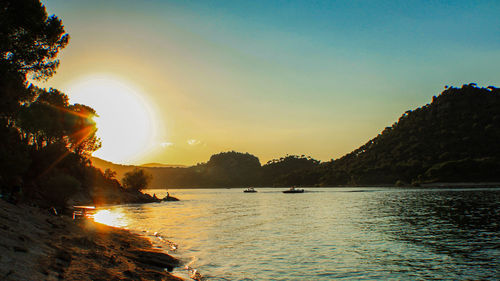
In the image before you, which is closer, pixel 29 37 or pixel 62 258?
pixel 62 258

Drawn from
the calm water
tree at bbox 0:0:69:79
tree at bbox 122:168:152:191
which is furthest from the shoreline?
tree at bbox 122:168:152:191

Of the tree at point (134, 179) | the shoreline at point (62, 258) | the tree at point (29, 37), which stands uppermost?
the tree at point (29, 37)

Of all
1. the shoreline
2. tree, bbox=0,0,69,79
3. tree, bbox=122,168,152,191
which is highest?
tree, bbox=0,0,69,79

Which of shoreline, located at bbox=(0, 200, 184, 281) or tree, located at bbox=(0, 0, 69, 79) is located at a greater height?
tree, located at bbox=(0, 0, 69, 79)

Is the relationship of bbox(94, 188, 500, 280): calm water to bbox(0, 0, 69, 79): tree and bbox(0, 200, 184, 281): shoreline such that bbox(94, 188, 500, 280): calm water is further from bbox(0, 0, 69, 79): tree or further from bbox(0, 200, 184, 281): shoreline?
bbox(0, 0, 69, 79): tree

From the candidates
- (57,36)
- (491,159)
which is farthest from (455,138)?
(57,36)

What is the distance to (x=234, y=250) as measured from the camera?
33094 millimetres

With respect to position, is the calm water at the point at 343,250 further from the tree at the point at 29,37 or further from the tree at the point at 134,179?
the tree at the point at 134,179

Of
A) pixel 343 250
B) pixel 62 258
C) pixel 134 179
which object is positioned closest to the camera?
pixel 62 258

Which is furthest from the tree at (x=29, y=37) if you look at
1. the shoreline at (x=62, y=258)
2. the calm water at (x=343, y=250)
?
the calm water at (x=343, y=250)

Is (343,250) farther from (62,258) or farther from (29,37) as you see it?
(29,37)

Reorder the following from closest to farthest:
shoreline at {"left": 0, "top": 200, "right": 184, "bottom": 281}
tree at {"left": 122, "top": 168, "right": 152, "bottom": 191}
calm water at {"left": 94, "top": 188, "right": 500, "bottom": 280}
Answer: shoreline at {"left": 0, "top": 200, "right": 184, "bottom": 281}, calm water at {"left": 94, "top": 188, "right": 500, "bottom": 280}, tree at {"left": 122, "top": 168, "right": 152, "bottom": 191}

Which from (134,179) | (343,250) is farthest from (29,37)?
(134,179)

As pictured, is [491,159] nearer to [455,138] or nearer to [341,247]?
[455,138]
